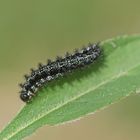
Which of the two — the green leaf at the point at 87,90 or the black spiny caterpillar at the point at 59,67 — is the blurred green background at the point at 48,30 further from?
the green leaf at the point at 87,90

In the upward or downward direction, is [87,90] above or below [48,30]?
above

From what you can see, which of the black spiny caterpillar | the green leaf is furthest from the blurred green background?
the green leaf

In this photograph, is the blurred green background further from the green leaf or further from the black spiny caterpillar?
the green leaf

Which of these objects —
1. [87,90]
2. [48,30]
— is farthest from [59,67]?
[48,30]

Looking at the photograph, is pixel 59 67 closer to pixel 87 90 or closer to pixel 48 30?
pixel 87 90

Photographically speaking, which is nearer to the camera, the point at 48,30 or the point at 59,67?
the point at 59,67

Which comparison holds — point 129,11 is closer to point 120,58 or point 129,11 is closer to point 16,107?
point 16,107
